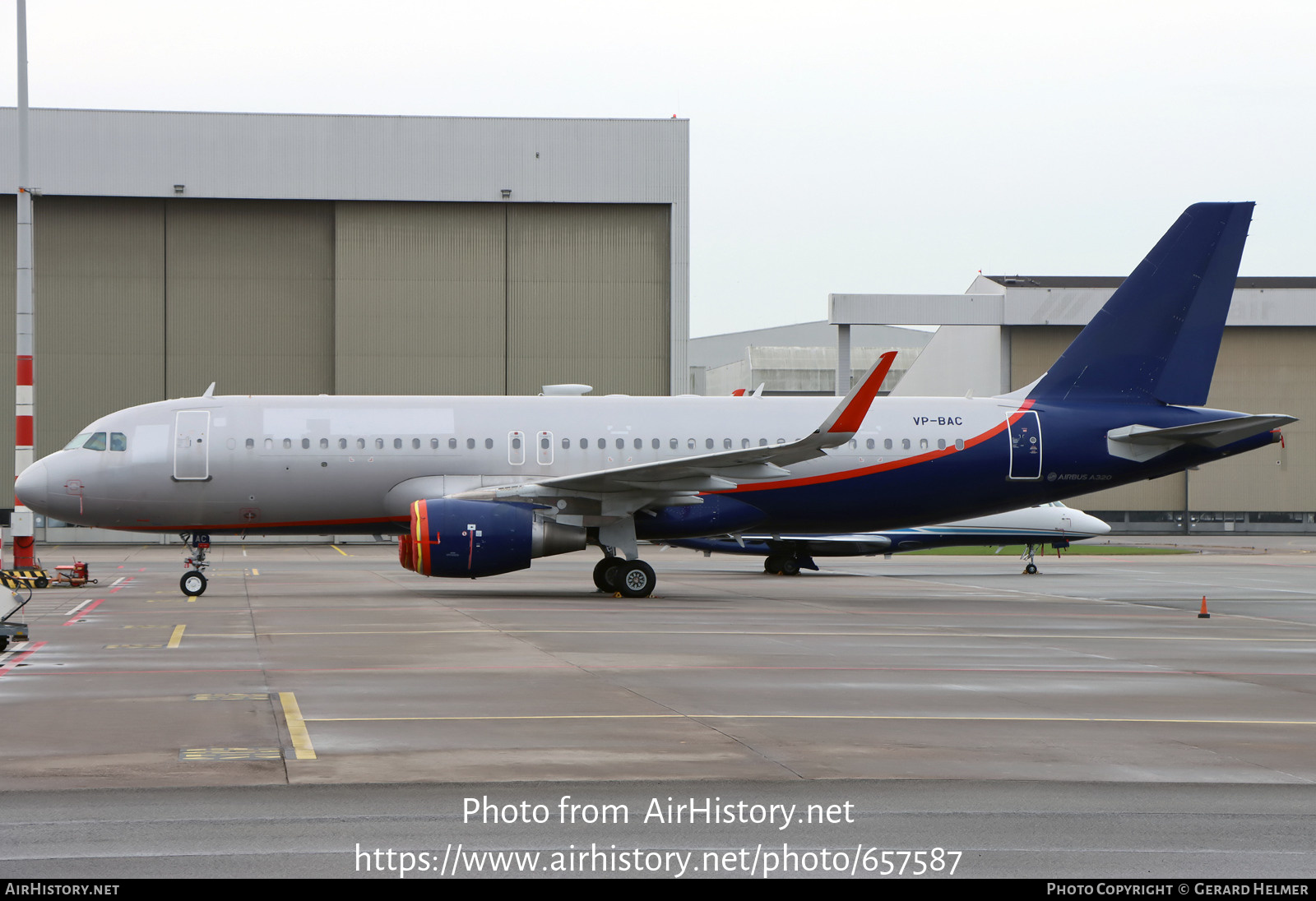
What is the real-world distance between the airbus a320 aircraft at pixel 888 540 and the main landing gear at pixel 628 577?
7235 millimetres

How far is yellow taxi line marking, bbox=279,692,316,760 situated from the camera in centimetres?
868

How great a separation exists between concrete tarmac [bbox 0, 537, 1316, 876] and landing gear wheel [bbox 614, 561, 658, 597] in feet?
3.39

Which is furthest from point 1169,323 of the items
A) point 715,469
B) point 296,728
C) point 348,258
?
point 348,258

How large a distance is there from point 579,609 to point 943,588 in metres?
10.7

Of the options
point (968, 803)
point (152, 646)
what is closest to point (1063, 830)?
point (968, 803)

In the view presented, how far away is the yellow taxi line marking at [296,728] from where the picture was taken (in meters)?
8.68

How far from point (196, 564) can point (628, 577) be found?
7.66 metres

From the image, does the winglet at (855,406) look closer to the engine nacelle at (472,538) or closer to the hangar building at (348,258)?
the engine nacelle at (472,538)

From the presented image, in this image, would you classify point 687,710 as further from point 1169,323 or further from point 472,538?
point 1169,323

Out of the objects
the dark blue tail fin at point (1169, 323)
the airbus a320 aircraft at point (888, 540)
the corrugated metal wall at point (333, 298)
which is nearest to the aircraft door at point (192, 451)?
the airbus a320 aircraft at point (888, 540)

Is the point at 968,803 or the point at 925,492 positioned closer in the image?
the point at 968,803

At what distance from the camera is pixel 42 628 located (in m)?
17.0

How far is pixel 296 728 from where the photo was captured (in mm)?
9617

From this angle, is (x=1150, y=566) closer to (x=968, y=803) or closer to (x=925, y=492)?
(x=925, y=492)
